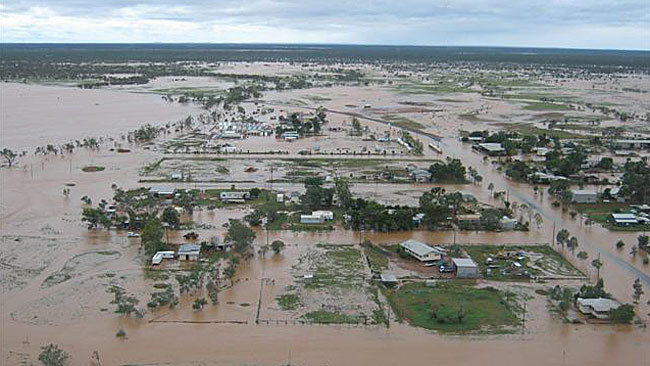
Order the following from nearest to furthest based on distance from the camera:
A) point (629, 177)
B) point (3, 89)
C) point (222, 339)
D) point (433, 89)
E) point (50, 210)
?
point (222, 339) < point (50, 210) < point (629, 177) < point (3, 89) < point (433, 89)

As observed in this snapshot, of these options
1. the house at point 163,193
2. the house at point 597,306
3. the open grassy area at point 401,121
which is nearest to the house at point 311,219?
the house at point 163,193

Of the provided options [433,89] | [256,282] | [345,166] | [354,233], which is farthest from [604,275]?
[433,89]

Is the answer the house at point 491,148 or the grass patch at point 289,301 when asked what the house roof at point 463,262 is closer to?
the grass patch at point 289,301

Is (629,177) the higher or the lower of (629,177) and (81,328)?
the higher

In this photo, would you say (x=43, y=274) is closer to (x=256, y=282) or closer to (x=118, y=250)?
(x=118, y=250)

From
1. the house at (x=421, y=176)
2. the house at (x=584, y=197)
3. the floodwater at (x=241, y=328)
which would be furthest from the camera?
the house at (x=421, y=176)

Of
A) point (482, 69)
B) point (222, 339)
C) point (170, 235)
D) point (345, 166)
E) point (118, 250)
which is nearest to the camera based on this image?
point (222, 339)
